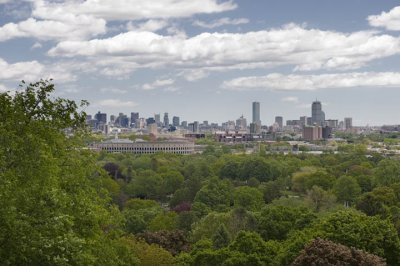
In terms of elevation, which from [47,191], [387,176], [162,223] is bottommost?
[162,223]

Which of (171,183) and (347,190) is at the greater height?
(347,190)

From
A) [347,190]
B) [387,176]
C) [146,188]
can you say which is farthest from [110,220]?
[146,188]

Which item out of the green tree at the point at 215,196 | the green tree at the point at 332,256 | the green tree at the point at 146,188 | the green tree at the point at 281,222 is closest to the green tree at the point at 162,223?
the green tree at the point at 215,196

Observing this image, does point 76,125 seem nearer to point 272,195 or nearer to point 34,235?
point 34,235

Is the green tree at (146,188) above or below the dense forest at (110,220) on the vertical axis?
below

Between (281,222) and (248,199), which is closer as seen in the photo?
(281,222)

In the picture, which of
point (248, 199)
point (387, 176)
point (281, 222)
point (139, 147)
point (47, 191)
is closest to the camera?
point (47, 191)

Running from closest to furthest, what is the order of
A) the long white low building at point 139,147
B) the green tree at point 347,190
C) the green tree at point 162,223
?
1. the green tree at point 162,223
2. the green tree at point 347,190
3. the long white low building at point 139,147

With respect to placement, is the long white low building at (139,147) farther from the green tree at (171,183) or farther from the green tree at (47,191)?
the green tree at (47,191)

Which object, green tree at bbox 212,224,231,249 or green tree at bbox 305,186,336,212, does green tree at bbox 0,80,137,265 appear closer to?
green tree at bbox 212,224,231,249

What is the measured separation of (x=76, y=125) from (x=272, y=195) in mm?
51663

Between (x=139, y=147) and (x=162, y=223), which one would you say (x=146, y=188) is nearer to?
(x=162, y=223)

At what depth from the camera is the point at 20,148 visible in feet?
62.1

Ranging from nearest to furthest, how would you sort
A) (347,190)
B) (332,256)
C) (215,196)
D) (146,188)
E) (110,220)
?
(110,220) < (332,256) < (215,196) < (347,190) < (146,188)
